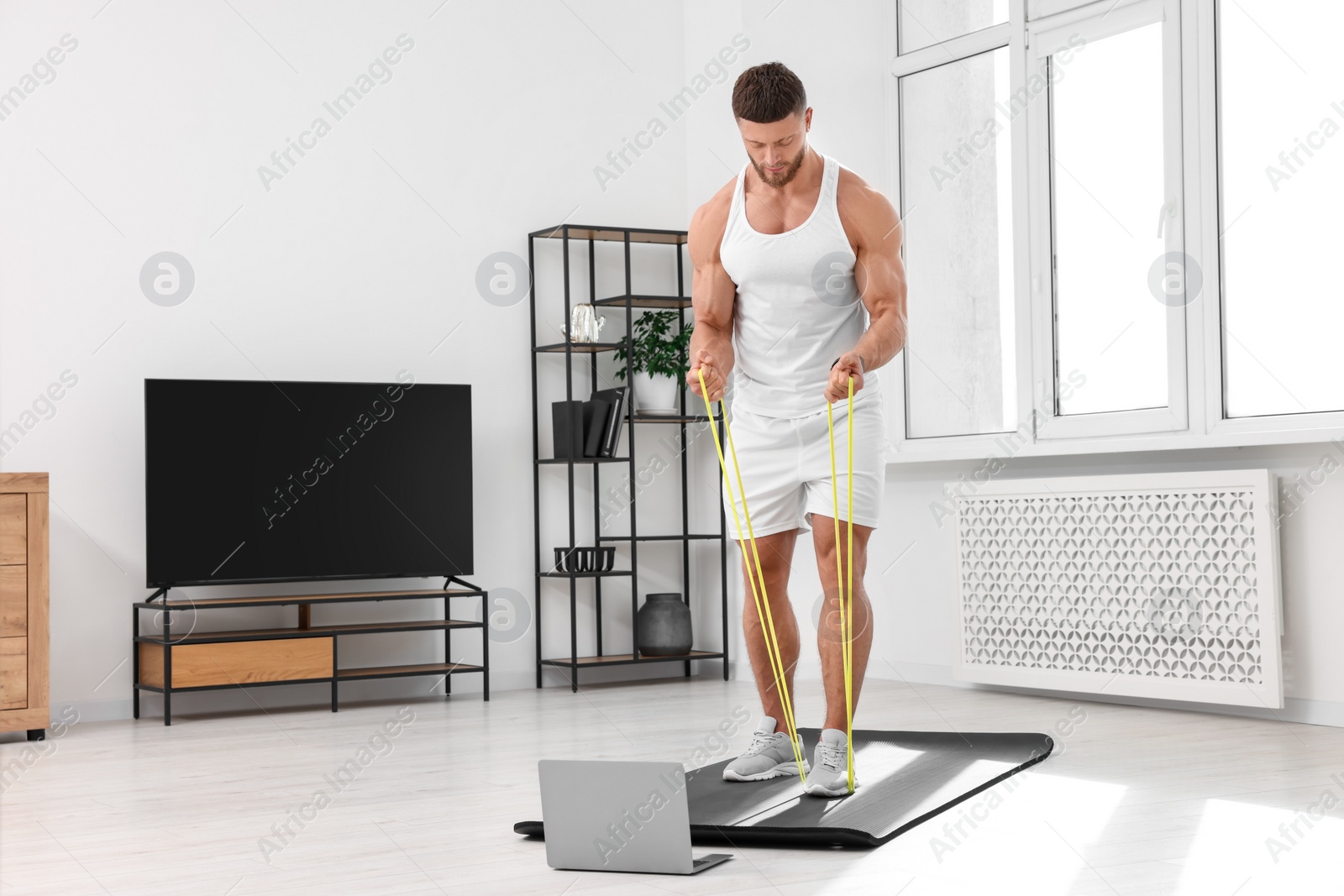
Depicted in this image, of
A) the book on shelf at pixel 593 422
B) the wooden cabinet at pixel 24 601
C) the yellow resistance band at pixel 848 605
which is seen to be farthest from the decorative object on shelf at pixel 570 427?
the yellow resistance band at pixel 848 605

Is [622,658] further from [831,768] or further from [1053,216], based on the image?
[831,768]

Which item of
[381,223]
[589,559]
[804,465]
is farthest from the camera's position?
[589,559]

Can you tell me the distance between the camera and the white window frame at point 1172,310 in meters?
3.99

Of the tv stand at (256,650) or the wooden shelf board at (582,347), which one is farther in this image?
the wooden shelf board at (582,347)

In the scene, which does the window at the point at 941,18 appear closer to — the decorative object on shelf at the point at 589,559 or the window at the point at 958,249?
the window at the point at 958,249

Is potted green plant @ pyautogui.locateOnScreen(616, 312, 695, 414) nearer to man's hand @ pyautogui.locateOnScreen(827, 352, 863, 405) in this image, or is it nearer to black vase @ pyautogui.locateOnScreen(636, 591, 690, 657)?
black vase @ pyautogui.locateOnScreen(636, 591, 690, 657)

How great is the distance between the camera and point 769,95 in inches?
103

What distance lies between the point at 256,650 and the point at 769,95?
2632 mm

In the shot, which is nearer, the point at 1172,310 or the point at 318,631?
the point at 1172,310

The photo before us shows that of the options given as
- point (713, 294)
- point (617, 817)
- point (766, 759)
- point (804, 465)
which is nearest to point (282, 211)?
point (713, 294)

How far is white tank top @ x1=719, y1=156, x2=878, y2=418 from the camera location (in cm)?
275

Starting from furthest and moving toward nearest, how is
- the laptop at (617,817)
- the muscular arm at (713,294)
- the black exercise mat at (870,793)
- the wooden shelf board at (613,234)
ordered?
the wooden shelf board at (613,234), the muscular arm at (713,294), the black exercise mat at (870,793), the laptop at (617,817)

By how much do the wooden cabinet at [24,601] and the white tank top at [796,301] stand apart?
230 centimetres

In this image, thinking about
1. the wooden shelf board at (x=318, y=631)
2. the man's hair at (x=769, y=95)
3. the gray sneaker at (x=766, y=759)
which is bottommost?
the gray sneaker at (x=766, y=759)
